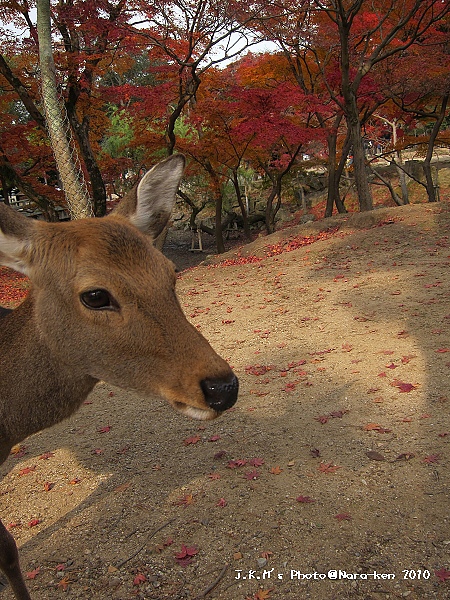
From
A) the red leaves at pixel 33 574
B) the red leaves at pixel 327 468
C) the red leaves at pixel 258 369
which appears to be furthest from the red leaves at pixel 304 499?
the red leaves at pixel 258 369

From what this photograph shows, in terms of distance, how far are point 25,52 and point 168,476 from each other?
39.6ft

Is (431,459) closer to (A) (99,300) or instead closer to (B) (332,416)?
(B) (332,416)

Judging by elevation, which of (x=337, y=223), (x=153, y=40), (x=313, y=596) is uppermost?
(x=153, y=40)

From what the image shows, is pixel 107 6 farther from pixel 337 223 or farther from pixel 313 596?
pixel 313 596

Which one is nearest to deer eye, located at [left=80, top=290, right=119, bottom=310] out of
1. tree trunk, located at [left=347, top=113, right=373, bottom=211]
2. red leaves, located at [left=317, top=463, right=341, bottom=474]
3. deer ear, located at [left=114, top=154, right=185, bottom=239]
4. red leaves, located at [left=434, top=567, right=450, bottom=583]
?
deer ear, located at [left=114, top=154, right=185, bottom=239]

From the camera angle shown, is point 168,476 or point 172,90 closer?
point 168,476

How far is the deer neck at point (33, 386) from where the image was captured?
2.42m

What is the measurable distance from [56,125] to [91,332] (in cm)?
773

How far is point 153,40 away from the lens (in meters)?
12.5

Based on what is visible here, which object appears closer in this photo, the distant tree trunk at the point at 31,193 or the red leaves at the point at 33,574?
the red leaves at the point at 33,574

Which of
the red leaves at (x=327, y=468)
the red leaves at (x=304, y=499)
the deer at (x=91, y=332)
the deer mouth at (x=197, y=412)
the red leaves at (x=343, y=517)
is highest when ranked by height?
the deer at (x=91, y=332)

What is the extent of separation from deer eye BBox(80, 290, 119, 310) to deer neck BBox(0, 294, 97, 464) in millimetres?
366

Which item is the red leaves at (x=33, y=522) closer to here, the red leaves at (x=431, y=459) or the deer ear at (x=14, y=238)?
the deer ear at (x=14, y=238)

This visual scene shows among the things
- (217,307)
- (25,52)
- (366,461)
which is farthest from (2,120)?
(366,461)
